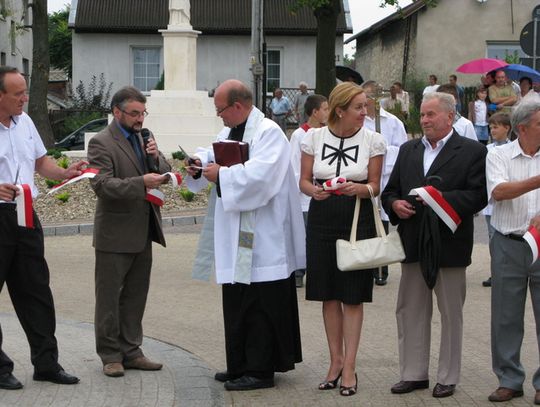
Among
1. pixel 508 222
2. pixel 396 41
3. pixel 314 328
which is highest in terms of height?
pixel 396 41

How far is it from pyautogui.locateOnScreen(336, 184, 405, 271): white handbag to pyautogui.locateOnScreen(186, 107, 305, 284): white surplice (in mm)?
515

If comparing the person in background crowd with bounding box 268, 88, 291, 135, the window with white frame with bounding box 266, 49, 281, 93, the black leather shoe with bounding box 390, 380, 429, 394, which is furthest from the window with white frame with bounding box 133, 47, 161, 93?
Result: the black leather shoe with bounding box 390, 380, 429, 394

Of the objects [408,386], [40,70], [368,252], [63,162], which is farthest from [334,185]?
[40,70]

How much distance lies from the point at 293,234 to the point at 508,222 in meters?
1.49

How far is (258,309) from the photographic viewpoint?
7484 millimetres

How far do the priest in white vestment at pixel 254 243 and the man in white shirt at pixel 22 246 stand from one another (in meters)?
1.03

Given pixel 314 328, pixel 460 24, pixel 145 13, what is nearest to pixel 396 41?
pixel 460 24

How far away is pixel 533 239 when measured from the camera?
6691mm

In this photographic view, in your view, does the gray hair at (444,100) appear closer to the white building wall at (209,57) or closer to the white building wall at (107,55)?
the white building wall at (209,57)

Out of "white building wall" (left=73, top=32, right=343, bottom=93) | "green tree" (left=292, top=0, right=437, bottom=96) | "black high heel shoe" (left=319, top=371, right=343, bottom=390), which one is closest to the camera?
"black high heel shoe" (left=319, top=371, right=343, bottom=390)

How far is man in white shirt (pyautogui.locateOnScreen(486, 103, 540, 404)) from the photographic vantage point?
6.97 meters

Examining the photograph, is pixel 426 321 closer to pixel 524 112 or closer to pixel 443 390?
pixel 443 390

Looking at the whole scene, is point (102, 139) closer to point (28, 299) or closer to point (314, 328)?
point (28, 299)

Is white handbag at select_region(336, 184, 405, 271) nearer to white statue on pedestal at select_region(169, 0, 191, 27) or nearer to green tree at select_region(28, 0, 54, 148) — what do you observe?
white statue on pedestal at select_region(169, 0, 191, 27)
